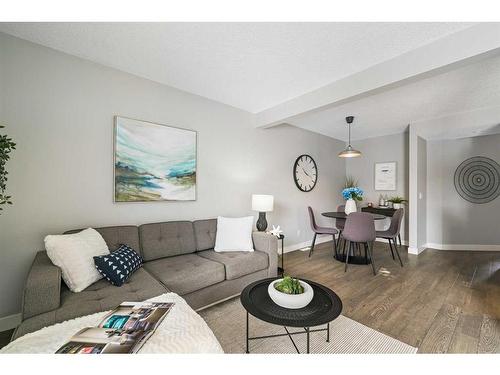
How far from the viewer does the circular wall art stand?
3943 mm

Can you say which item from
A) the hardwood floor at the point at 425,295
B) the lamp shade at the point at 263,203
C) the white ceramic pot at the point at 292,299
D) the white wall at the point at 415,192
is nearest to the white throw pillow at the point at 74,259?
the white ceramic pot at the point at 292,299

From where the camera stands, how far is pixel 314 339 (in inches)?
64.8

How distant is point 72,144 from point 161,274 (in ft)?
4.89

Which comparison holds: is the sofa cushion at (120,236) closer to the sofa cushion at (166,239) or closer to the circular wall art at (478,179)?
the sofa cushion at (166,239)

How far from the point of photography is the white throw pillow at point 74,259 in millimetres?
1485

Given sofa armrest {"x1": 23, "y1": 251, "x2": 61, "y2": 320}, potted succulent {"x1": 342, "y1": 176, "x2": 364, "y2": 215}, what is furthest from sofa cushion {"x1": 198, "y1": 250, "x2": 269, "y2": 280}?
potted succulent {"x1": 342, "y1": 176, "x2": 364, "y2": 215}

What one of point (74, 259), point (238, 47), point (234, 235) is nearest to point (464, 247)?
point (234, 235)

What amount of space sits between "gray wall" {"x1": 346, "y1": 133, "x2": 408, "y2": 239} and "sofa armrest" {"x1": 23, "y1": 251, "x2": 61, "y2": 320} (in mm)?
5474

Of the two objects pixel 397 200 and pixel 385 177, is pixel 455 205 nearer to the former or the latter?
pixel 397 200
